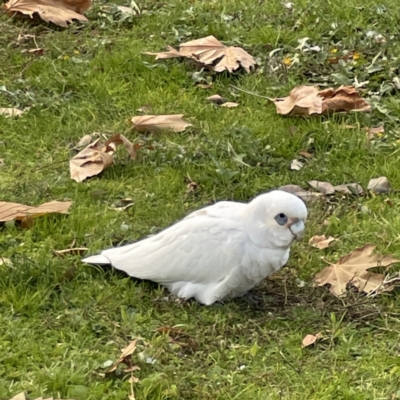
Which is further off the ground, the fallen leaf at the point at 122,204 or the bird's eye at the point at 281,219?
the bird's eye at the point at 281,219

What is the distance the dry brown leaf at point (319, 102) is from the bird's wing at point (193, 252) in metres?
1.49

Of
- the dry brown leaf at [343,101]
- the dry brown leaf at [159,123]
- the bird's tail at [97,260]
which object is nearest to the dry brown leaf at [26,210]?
the bird's tail at [97,260]

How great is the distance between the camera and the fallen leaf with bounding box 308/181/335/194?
4.22 m

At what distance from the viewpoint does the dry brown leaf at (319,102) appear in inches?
190

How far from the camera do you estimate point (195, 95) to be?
515cm

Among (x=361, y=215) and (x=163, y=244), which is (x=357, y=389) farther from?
(x=361, y=215)

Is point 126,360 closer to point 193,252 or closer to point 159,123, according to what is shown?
point 193,252

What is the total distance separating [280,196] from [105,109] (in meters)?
1.98

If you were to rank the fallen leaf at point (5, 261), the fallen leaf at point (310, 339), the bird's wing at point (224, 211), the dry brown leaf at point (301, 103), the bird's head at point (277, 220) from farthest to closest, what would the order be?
the dry brown leaf at point (301, 103), the fallen leaf at point (5, 261), the bird's wing at point (224, 211), the bird's head at point (277, 220), the fallen leaf at point (310, 339)

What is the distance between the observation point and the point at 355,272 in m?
3.54

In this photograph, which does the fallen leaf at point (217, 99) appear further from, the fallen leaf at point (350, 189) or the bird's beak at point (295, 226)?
the bird's beak at point (295, 226)

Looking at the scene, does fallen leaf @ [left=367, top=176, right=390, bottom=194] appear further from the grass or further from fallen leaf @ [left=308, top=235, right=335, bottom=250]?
fallen leaf @ [left=308, top=235, right=335, bottom=250]

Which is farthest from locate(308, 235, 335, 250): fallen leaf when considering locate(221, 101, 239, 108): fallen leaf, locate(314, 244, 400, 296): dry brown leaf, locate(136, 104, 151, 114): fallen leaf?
locate(136, 104, 151, 114): fallen leaf

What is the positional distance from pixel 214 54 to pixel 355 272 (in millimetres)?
2253
